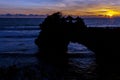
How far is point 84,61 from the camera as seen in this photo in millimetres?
40406

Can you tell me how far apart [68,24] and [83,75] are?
21793mm

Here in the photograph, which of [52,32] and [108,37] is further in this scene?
[52,32]

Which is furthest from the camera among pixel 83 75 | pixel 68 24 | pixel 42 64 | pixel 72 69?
pixel 68 24

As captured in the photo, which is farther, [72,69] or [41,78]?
[72,69]

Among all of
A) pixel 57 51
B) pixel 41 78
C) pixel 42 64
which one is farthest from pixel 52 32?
pixel 41 78

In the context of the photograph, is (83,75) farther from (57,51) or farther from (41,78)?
(57,51)

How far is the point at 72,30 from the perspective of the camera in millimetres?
51062

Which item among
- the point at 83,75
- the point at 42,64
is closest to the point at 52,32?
the point at 42,64

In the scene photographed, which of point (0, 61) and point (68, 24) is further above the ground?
point (68, 24)

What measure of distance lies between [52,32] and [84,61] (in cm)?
1076

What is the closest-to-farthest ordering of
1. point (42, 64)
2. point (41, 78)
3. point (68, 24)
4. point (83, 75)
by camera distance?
point (41, 78), point (83, 75), point (42, 64), point (68, 24)

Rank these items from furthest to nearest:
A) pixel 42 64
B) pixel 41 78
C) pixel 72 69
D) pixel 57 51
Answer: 1. pixel 57 51
2. pixel 42 64
3. pixel 72 69
4. pixel 41 78

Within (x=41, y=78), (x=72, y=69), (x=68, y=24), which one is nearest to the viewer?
(x=41, y=78)

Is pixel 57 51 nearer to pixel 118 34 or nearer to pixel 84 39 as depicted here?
pixel 84 39
